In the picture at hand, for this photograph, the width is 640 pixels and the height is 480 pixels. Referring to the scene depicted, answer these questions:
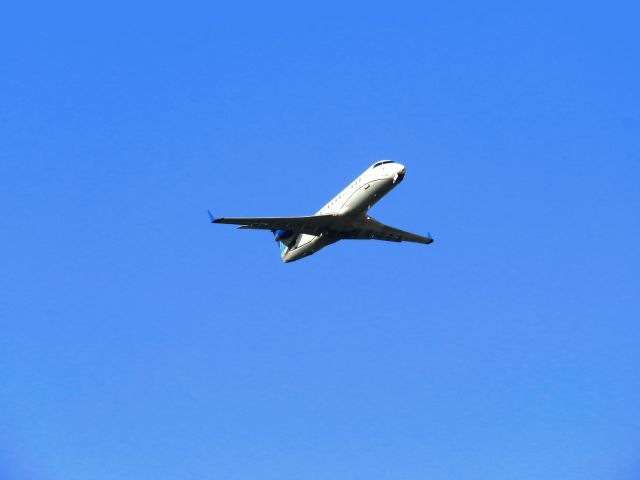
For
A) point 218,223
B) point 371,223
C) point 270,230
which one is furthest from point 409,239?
point 218,223

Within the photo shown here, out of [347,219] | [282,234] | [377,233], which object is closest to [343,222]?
[347,219]

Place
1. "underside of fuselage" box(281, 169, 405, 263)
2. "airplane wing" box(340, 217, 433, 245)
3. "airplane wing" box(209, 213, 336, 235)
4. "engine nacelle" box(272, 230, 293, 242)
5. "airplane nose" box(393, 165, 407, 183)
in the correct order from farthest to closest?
"engine nacelle" box(272, 230, 293, 242) → "airplane wing" box(340, 217, 433, 245) → "airplane wing" box(209, 213, 336, 235) → "underside of fuselage" box(281, 169, 405, 263) → "airplane nose" box(393, 165, 407, 183)

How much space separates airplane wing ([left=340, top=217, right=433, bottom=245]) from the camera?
103 meters

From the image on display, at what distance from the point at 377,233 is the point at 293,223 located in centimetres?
1049

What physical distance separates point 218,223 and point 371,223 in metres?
16.9

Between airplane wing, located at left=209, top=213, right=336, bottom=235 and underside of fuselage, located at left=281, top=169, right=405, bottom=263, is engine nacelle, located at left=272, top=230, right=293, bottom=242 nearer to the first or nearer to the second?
underside of fuselage, located at left=281, top=169, right=405, bottom=263

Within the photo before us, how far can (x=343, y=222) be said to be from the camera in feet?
331

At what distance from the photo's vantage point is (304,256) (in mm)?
106750

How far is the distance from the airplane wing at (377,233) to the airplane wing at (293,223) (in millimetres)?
3153

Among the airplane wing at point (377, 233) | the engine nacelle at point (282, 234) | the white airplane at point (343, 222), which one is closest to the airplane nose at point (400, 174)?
the white airplane at point (343, 222)

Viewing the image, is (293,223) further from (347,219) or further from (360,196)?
(360,196)

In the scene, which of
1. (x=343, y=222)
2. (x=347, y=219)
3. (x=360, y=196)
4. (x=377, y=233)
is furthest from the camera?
(x=377, y=233)

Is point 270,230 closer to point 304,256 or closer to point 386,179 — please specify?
point 304,256

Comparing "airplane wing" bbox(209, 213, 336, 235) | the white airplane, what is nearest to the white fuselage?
the white airplane
